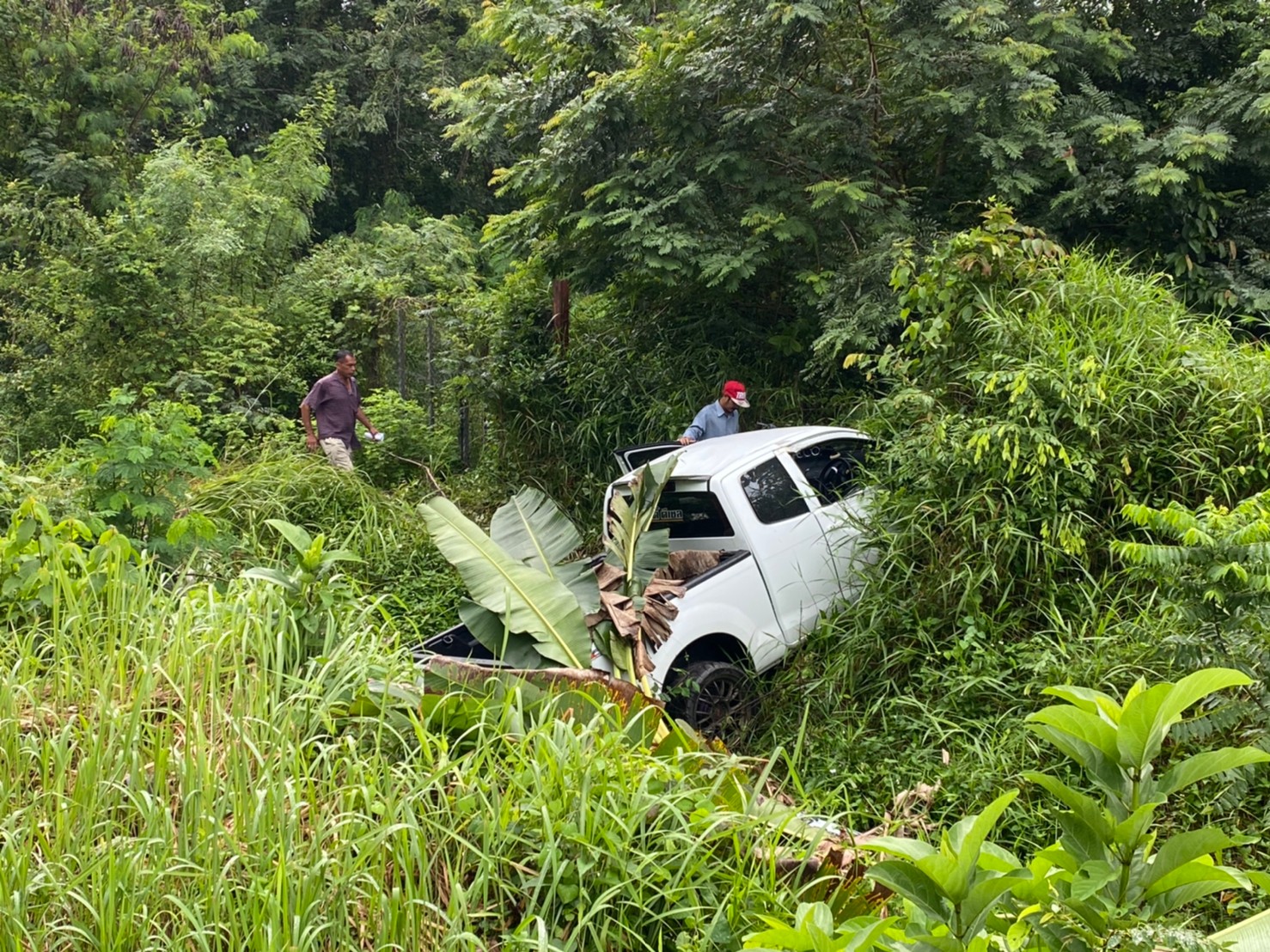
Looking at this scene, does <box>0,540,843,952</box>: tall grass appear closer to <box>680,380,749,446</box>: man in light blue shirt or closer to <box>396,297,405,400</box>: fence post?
<box>680,380,749,446</box>: man in light blue shirt

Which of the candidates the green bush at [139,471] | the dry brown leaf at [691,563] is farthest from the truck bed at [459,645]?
the green bush at [139,471]

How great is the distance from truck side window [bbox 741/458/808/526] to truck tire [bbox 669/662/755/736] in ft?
3.26

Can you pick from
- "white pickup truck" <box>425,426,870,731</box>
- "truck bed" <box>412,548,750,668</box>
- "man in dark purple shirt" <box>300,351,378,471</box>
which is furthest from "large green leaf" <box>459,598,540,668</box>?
"man in dark purple shirt" <box>300,351,378,471</box>

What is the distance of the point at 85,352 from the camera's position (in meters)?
12.5

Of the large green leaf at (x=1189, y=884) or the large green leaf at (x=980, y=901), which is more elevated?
the large green leaf at (x=980, y=901)

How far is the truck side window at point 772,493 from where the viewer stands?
6.12 meters

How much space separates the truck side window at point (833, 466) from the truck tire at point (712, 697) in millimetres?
1473

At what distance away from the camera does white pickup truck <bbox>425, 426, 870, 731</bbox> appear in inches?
215

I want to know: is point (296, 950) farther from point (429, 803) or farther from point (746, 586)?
point (746, 586)

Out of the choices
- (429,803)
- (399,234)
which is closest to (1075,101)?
(429,803)

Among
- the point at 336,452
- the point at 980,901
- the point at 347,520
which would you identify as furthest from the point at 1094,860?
the point at 336,452

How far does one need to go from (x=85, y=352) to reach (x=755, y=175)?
Answer: 28.9 ft

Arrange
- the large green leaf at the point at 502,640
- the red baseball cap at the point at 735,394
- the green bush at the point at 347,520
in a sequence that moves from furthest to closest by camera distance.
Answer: the red baseball cap at the point at 735,394, the green bush at the point at 347,520, the large green leaf at the point at 502,640

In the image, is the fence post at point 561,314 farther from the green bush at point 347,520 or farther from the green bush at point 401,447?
the green bush at point 347,520
